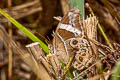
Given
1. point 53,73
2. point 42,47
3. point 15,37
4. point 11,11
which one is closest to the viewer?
point 53,73

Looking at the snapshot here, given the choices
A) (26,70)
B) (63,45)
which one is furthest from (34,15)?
(63,45)

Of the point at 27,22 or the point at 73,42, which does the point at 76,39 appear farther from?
the point at 27,22

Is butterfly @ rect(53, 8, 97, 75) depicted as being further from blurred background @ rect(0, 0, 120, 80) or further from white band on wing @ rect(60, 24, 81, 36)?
blurred background @ rect(0, 0, 120, 80)

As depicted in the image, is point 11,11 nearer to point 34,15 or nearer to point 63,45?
point 34,15

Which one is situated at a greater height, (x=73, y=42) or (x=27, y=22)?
(x=73, y=42)

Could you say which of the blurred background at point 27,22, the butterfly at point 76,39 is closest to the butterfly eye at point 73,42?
the butterfly at point 76,39

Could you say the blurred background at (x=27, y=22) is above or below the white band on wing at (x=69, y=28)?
below

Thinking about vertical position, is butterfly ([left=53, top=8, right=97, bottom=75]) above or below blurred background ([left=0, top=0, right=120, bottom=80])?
above

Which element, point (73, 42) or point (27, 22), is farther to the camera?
point (27, 22)

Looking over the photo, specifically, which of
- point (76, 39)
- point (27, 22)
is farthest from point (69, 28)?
point (27, 22)

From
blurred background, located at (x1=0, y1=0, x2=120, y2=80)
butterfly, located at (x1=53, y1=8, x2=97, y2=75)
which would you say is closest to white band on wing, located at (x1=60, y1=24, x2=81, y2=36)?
butterfly, located at (x1=53, y1=8, x2=97, y2=75)

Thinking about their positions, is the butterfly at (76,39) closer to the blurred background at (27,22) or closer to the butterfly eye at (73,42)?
the butterfly eye at (73,42)
